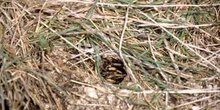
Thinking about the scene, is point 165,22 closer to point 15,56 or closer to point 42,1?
point 42,1

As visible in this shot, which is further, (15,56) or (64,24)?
(64,24)

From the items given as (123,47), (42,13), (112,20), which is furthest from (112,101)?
(42,13)

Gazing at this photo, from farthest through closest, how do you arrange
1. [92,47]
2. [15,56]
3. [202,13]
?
1. [202,13]
2. [92,47]
3. [15,56]

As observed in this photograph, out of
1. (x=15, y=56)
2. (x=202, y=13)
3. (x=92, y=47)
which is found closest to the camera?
(x=15, y=56)

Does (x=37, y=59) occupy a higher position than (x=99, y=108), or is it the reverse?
(x=37, y=59)

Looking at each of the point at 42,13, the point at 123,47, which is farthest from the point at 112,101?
the point at 42,13

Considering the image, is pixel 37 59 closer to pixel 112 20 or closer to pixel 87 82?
pixel 87 82

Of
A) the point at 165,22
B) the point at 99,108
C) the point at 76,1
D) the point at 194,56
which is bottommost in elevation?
the point at 99,108
